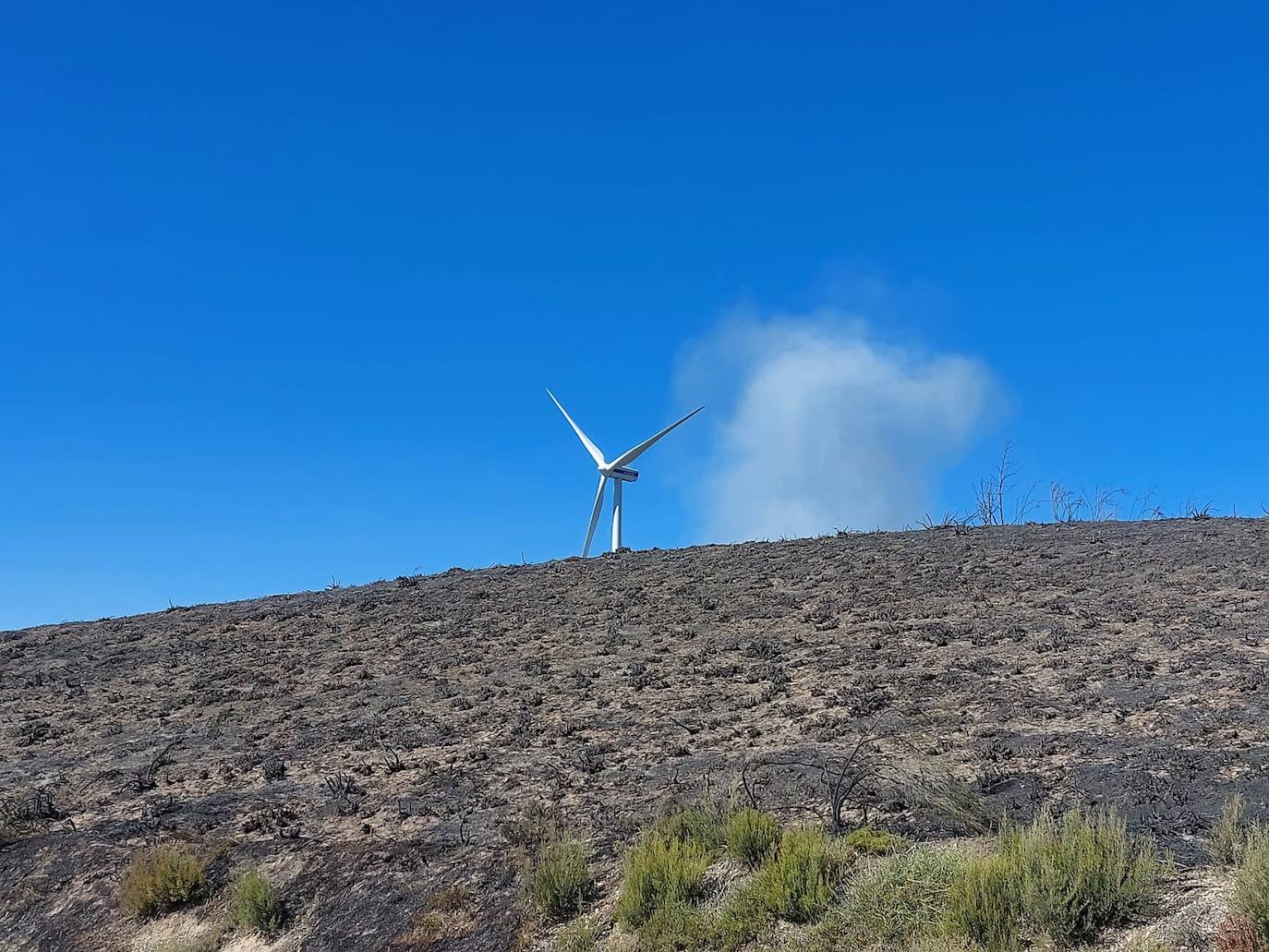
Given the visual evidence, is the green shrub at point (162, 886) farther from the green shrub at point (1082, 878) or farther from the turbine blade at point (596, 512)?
the turbine blade at point (596, 512)

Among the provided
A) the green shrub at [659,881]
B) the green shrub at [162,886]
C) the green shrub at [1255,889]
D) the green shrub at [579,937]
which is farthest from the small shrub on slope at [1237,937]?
the green shrub at [162,886]

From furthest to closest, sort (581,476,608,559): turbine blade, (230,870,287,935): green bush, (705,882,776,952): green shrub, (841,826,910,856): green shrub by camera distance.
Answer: (581,476,608,559): turbine blade < (230,870,287,935): green bush < (841,826,910,856): green shrub < (705,882,776,952): green shrub

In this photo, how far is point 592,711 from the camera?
16.3 meters

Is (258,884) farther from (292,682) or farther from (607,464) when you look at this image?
(607,464)

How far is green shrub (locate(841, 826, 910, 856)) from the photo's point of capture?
9.59 m

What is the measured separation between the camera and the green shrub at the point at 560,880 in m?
9.78

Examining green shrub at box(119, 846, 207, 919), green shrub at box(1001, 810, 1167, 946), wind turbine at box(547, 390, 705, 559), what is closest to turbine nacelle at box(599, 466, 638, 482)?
wind turbine at box(547, 390, 705, 559)

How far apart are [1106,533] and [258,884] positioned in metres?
21.1

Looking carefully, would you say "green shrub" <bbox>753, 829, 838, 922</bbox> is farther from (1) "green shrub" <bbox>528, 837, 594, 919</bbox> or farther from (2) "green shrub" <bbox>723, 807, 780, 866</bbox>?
(1) "green shrub" <bbox>528, 837, 594, 919</bbox>

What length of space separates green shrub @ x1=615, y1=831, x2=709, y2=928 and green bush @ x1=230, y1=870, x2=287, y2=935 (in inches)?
141

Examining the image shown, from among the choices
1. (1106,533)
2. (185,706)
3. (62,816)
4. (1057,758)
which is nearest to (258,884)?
(62,816)

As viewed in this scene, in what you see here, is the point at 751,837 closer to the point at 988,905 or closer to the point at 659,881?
the point at 659,881

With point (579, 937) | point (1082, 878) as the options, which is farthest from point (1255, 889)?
point (579, 937)

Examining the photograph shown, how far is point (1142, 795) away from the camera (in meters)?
10.1
